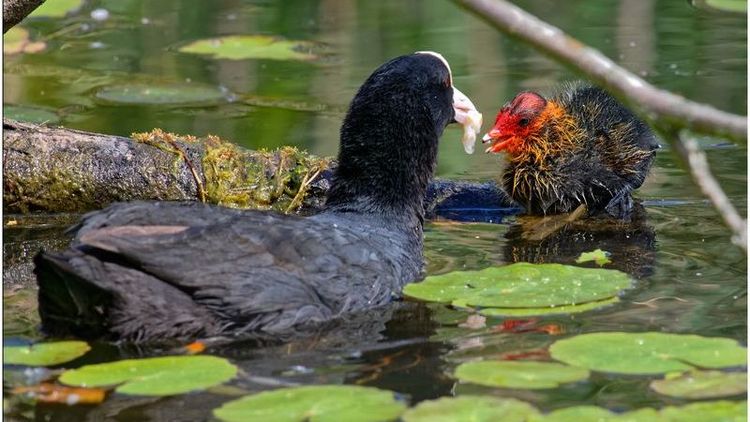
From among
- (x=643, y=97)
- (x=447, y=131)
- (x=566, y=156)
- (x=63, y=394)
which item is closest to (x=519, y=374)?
(x=63, y=394)

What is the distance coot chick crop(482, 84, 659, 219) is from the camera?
21.8ft

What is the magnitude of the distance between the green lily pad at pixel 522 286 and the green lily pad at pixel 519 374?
27.4 inches

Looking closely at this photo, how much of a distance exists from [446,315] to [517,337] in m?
0.43

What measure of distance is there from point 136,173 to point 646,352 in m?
3.29

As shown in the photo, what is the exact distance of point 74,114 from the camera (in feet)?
27.8

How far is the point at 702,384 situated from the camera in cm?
369

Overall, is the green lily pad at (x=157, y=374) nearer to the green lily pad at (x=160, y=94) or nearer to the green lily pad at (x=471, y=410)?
the green lily pad at (x=471, y=410)

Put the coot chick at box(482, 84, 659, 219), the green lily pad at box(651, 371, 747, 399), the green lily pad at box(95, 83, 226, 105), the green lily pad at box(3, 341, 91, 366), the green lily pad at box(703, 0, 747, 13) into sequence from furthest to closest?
the green lily pad at box(703, 0, 747, 13), the green lily pad at box(95, 83, 226, 105), the coot chick at box(482, 84, 659, 219), the green lily pad at box(3, 341, 91, 366), the green lily pad at box(651, 371, 747, 399)

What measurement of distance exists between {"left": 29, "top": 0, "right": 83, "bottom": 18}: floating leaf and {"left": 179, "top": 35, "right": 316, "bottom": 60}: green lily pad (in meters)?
1.89

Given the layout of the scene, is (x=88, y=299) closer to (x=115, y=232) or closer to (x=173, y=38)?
(x=115, y=232)

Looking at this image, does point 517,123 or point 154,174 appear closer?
point 154,174

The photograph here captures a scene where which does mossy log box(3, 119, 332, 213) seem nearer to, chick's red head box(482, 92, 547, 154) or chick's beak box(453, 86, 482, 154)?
chick's red head box(482, 92, 547, 154)

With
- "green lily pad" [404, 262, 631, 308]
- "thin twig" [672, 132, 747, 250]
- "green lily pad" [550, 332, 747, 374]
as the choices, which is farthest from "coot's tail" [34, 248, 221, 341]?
"thin twig" [672, 132, 747, 250]

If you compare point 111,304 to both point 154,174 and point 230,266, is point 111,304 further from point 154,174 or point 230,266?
point 154,174
